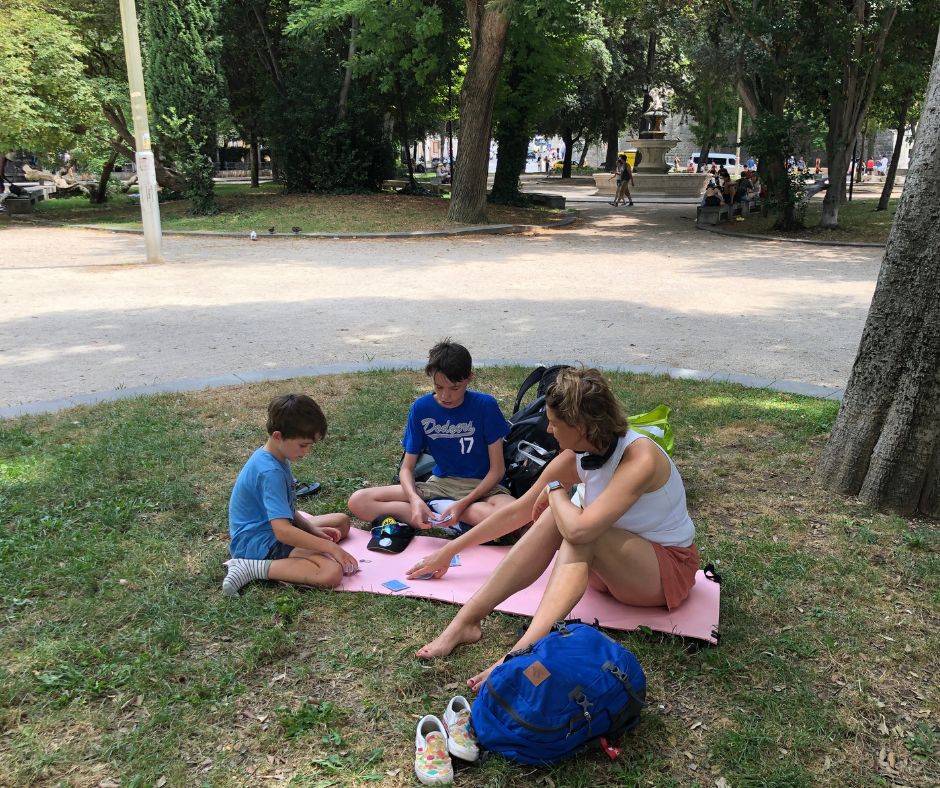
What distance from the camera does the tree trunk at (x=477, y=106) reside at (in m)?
17.4

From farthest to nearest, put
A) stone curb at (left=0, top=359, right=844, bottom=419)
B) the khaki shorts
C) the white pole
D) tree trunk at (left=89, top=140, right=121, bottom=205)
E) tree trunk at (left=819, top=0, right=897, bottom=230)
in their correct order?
tree trunk at (left=89, top=140, right=121, bottom=205) < tree trunk at (left=819, top=0, right=897, bottom=230) < the white pole < stone curb at (left=0, top=359, right=844, bottom=419) < the khaki shorts

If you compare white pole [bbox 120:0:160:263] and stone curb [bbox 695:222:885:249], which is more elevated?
white pole [bbox 120:0:160:263]

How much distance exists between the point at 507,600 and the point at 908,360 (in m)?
2.43

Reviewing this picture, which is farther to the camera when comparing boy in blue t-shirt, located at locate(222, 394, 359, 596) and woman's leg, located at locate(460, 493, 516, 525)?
woman's leg, located at locate(460, 493, 516, 525)

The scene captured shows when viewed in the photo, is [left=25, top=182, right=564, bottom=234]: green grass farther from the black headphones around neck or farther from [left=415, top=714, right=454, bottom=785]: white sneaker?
[left=415, top=714, right=454, bottom=785]: white sneaker

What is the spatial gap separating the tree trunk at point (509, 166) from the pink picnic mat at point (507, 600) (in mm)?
21234

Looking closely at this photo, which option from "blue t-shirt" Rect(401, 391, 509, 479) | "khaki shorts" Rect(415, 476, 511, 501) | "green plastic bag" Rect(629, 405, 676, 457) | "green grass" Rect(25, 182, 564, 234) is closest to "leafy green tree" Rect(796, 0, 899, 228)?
"green grass" Rect(25, 182, 564, 234)

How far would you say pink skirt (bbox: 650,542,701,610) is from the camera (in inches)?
128

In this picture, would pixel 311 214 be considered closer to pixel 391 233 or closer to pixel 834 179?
pixel 391 233

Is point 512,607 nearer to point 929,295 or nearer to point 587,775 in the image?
point 587,775

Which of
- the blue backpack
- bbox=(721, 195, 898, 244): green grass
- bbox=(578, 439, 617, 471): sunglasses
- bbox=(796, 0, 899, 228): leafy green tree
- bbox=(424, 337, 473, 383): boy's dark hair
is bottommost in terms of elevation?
the blue backpack

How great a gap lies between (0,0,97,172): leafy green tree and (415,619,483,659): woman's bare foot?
19965 mm

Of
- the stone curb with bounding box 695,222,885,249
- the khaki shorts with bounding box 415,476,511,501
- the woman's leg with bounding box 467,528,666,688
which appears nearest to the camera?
the woman's leg with bounding box 467,528,666,688

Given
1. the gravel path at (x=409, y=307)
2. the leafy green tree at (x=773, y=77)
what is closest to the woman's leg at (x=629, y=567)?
the gravel path at (x=409, y=307)
